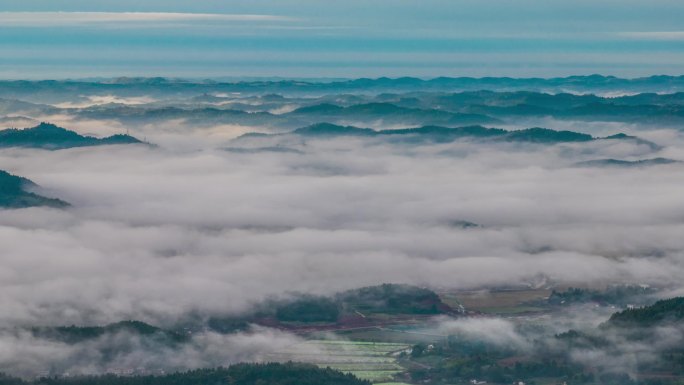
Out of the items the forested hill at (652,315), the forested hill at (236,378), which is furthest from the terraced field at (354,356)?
the forested hill at (652,315)

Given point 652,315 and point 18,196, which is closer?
point 652,315

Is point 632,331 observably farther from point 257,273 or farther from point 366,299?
point 257,273

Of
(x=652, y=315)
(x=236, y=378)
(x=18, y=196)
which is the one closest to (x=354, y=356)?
(x=236, y=378)

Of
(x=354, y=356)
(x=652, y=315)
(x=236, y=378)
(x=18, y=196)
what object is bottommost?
(x=236, y=378)

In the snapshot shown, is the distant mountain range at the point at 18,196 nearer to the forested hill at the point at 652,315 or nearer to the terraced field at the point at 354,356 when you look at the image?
the terraced field at the point at 354,356

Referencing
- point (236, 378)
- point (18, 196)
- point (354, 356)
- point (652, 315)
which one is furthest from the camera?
point (18, 196)

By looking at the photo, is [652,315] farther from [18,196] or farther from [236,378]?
[18,196]

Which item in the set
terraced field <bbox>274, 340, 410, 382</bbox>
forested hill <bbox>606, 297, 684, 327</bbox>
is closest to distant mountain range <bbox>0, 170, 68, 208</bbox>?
terraced field <bbox>274, 340, 410, 382</bbox>

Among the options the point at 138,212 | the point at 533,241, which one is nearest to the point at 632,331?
the point at 533,241

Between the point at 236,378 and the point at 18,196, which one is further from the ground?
the point at 18,196
